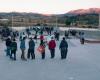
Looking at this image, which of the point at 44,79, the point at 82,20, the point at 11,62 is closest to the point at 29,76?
the point at 44,79

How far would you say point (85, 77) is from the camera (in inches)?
586

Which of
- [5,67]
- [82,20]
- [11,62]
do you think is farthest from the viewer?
[82,20]

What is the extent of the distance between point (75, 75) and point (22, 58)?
6.26 meters

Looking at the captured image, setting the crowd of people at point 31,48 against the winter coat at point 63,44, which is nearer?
the crowd of people at point 31,48

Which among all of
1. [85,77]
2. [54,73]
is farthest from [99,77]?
[54,73]

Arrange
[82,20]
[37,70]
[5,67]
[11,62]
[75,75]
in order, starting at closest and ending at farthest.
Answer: [75,75]
[37,70]
[5,67]
[11,62]
[82,20]

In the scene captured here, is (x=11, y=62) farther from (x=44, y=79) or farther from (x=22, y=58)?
(x=44, y=79)

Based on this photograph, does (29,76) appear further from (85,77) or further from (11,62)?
(11,62)

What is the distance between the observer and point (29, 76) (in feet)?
49.3

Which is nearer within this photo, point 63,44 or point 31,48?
point 31,48

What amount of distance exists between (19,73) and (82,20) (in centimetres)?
11711

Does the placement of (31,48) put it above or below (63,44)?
below

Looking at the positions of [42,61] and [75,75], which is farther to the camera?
[42,61]

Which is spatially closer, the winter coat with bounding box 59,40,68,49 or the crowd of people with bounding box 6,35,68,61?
the crowd of people with bounding box 6,35,68,61
